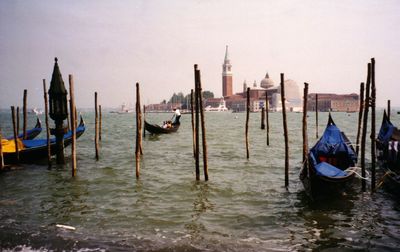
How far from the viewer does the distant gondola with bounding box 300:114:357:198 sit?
675 cm

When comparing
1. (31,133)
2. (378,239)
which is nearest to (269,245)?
(378,239)

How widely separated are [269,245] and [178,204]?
8.18ft

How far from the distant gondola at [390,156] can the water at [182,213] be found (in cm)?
33

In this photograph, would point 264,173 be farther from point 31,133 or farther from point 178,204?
point 31,133

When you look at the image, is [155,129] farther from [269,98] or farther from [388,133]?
[269,98]

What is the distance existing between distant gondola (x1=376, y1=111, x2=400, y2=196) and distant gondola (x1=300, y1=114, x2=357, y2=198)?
84cm

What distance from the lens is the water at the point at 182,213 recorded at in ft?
16.7

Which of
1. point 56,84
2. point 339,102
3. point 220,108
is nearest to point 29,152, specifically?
point 56,84

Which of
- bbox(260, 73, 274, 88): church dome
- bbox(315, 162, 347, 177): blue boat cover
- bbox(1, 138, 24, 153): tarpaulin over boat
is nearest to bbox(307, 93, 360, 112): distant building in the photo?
bbox(260, 73, 274, 88): church dome

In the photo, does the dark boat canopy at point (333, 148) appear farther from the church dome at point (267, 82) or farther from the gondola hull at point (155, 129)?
the church dome at point (267, 82)

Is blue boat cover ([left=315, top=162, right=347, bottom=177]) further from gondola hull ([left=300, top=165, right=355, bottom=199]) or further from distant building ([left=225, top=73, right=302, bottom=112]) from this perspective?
distant building ([left=225, top=73, right=302, bottom=112])

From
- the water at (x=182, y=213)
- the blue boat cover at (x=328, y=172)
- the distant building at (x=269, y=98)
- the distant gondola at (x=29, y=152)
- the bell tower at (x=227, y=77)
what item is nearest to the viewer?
the water at (x=182, y=213)

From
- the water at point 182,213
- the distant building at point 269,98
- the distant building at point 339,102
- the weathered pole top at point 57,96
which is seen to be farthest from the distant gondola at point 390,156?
the distant building at point 339,102

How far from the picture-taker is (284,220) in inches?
241
